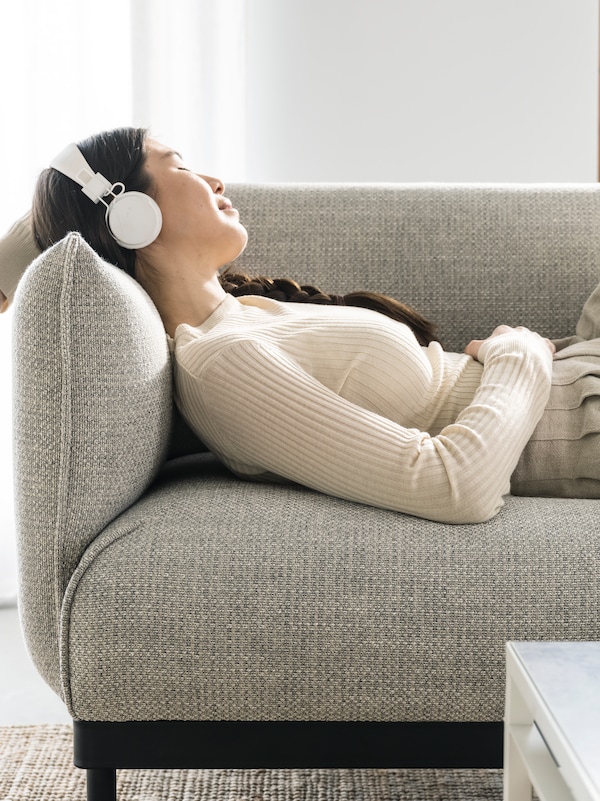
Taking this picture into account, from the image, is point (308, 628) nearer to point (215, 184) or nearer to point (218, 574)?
point (218, 574)

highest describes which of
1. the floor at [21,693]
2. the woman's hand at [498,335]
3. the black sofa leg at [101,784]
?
the woman's hand at [498,335]

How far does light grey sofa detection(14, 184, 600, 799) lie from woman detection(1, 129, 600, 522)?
0.06 metres

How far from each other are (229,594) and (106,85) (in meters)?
1.64

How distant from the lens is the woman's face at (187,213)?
1306 millimetres

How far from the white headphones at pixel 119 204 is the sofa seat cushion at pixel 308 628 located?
518 mm

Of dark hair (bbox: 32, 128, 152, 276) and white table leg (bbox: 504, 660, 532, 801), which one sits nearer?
white table leg (bbox: 504, 660, 532, 801)

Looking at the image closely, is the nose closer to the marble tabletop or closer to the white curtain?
the white curtain

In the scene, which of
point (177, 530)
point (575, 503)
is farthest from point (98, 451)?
point (575, 503)

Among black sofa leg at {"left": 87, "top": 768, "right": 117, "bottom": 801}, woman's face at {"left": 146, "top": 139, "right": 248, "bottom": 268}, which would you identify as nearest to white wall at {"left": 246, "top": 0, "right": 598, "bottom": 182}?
woman's face at {"left": 146, "top": 139, "right": 248, "bottom": 268}

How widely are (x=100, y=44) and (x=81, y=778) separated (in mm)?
1677

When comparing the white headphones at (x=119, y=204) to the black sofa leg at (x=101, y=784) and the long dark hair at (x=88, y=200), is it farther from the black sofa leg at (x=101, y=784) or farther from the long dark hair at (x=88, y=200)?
the black sofa leg at (x=101, y=784)

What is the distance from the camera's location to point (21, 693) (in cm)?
164

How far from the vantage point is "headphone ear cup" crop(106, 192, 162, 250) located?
124 centimetres

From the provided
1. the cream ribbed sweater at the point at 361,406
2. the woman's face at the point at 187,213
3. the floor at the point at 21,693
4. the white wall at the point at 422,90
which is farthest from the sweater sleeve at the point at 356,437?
the white wall at the point at 422,90
